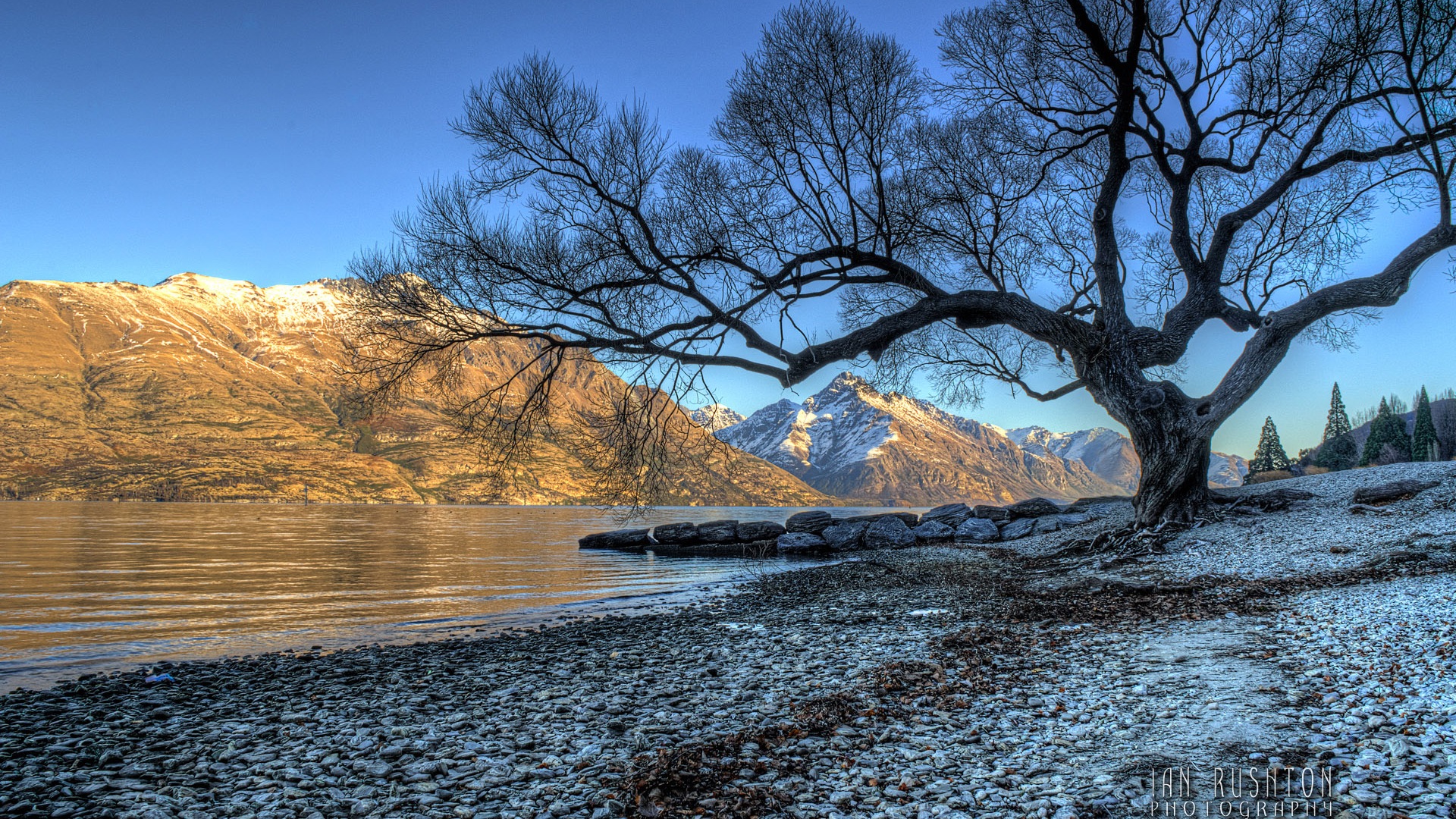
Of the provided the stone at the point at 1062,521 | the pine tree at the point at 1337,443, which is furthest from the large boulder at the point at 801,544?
the pine tree at the point at 1337,443

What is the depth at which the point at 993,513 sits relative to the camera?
3241 centimetres

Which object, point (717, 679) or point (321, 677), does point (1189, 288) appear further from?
point (321, 677)

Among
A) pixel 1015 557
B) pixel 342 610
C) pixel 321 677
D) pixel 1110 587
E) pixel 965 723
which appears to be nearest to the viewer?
pixel 965 723

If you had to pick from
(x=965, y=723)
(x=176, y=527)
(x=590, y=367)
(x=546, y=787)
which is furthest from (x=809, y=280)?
(x=176, y=527)

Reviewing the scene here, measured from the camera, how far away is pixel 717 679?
700 cm

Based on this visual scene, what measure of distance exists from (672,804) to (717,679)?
320 centimetres

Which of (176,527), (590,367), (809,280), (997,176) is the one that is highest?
(997,176)

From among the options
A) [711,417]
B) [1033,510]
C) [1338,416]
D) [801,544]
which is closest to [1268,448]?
[1338,416]

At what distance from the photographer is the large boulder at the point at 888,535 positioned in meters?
30.4

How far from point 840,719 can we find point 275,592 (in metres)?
18.1

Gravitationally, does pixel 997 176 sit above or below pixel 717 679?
above

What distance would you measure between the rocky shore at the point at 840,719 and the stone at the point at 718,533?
2475cm

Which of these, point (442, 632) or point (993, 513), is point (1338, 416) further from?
point (442, 632)

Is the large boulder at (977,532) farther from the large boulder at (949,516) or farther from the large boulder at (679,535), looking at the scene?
the large boulder at (679,535)
